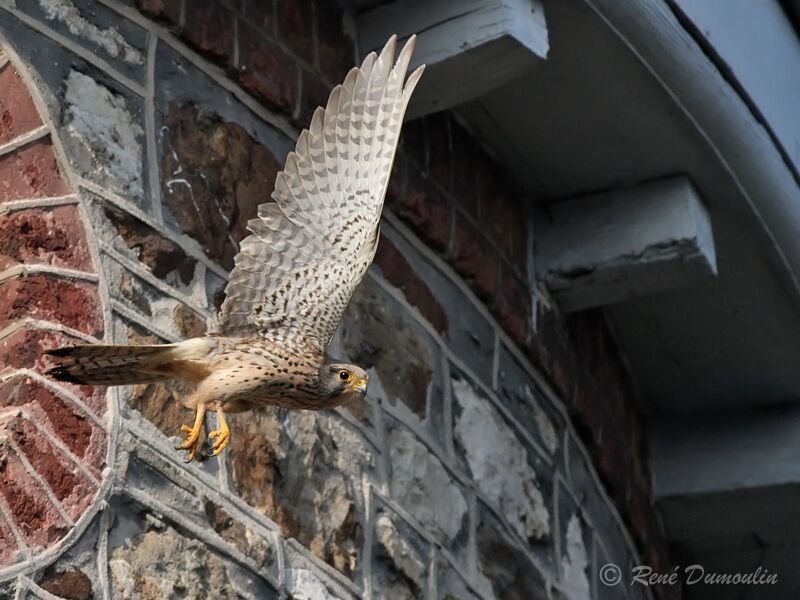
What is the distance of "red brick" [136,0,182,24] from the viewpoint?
4.33 meters

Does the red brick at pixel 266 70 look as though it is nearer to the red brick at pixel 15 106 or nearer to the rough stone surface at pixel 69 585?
the red brick at pixel 15 106

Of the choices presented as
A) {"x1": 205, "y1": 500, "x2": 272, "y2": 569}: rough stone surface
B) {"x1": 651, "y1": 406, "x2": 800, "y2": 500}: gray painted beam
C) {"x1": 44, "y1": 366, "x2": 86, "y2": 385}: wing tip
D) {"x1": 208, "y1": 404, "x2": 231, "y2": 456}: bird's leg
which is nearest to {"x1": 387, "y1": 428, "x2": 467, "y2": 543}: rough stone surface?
{"x1": 205, "y1": 500, "x2": 272, "y2": 569}: rough stone surface

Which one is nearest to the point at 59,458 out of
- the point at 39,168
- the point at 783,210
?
the point at 39,168

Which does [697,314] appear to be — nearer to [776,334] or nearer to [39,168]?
[776,334]

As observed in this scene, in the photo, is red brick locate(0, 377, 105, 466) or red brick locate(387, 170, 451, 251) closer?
red brick locate(0, 377, 105, 466)

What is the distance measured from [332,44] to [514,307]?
0.93m

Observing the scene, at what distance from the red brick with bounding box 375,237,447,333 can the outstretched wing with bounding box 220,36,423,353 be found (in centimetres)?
61

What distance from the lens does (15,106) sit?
13.1ft

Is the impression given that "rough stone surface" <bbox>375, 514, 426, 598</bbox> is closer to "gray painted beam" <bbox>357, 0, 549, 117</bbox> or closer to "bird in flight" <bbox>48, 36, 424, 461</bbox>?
"bird in flight" <bbox>48, 36, 424, 461</bbox>

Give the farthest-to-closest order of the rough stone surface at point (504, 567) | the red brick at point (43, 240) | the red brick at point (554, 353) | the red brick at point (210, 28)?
the red brick at point (554, 353), the rough stone surface at point (504, 567), the red brick at point (210, 28), the red brick at point (43, 240)

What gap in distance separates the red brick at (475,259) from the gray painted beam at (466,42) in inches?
17.8

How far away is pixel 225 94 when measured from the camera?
4496 mm

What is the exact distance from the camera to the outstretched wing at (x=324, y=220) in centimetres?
405

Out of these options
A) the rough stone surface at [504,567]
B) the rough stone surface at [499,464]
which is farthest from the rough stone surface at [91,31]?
the rough stone surface at [504,567]
